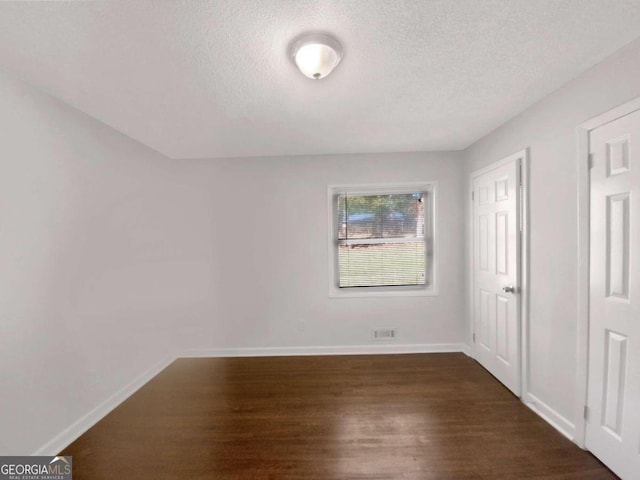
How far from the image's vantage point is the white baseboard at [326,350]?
313 centimetres

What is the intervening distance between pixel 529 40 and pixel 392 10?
74 centimetres

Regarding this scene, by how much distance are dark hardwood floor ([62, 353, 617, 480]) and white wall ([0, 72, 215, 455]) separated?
398 millimetres

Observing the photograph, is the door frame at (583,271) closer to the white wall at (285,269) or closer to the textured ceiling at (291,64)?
the textured ceiling at (291,64)

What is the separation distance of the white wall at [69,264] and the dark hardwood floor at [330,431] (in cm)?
40

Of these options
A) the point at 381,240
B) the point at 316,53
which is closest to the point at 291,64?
the point at 316,53

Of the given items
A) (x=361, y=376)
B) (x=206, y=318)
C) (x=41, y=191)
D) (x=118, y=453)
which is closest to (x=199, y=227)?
(x=206, y=318)

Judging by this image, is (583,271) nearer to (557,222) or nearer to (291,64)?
(557,222)

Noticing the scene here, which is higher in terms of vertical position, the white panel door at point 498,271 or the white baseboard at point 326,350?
the white panel door at point 498,271

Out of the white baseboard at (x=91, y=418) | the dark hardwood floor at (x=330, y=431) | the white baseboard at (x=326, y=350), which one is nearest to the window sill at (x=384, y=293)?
the white baseboard at (x=326, y=350)

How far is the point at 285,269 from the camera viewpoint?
3.17m

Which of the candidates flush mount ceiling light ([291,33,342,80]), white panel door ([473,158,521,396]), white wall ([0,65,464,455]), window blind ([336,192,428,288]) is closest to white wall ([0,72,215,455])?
white wall ([0,65,464,455])

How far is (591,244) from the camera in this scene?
160cm

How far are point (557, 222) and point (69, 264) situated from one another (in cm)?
343

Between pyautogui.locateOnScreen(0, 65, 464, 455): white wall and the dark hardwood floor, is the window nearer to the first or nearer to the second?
pyautogui.locateOnScreen(0, 65, 464, 455): white wall
